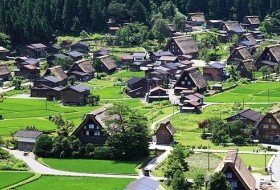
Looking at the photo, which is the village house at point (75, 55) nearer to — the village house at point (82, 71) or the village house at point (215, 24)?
the village house at point (82, 71)

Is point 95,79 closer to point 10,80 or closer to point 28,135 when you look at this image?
point 10,80

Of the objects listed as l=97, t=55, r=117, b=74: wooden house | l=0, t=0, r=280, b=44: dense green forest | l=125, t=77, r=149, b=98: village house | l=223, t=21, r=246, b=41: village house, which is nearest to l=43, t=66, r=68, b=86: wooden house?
l=97, t=55, r=117, b=74: wooden house

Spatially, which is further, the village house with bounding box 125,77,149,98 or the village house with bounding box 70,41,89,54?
the village house with bounding box 70,41,89,54

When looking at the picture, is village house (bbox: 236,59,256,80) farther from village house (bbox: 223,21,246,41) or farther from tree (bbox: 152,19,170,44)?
village house (bbox: 223,21,246,41)

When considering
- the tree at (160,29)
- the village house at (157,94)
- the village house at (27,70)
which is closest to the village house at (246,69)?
the village house at (157,94)

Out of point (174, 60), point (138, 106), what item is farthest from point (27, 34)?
point (138, 106)

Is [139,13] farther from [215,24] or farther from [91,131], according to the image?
[91,131]
